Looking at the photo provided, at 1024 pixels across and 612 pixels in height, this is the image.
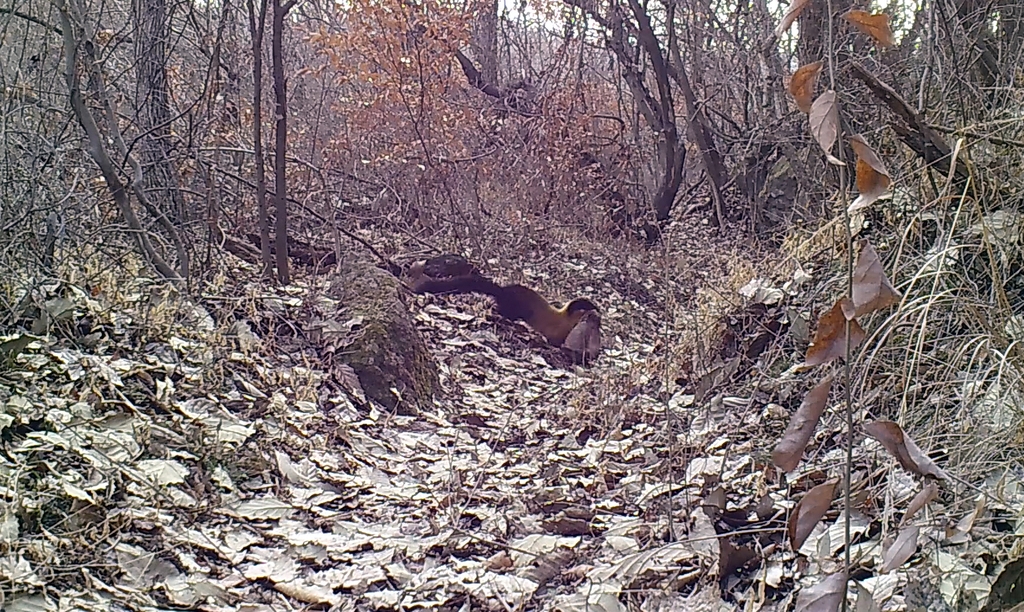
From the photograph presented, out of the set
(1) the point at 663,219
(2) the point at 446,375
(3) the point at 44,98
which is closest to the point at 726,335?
(2) the point at 446,375

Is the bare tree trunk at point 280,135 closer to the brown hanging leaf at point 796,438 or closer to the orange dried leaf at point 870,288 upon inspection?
the brown hanging leaf at point 796,438

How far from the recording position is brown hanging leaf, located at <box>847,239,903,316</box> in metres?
1.13

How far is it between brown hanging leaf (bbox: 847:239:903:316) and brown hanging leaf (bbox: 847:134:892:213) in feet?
0.24

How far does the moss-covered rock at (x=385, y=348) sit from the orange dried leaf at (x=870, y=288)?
11.1 ft

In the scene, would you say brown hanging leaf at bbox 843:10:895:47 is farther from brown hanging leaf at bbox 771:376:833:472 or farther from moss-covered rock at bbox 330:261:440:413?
moss-covered rock at bbox 330:261:440:413

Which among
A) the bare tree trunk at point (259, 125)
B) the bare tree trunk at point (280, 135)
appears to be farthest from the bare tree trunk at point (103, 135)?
the bare tree trunk at point (280, 135)

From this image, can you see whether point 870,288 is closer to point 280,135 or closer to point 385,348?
point 385,348

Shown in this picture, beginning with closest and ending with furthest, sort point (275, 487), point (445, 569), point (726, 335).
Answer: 1. point (445, 569)
2. point (275, 487)
3. point (726, 335)

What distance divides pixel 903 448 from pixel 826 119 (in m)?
0.50

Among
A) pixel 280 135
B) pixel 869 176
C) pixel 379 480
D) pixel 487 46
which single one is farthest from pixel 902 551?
pixel 487 46

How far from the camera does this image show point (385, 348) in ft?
15.0

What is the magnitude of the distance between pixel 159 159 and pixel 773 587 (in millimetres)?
4425

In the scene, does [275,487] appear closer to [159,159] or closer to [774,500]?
[774,500]

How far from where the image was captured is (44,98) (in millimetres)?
4645
